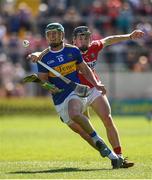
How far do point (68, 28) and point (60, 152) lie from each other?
16118 mm

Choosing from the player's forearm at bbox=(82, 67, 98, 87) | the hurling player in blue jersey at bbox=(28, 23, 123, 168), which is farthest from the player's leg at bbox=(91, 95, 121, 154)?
the player's forearm at bbox=(82, 67, 98, 87)

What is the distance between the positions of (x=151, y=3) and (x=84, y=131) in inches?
872

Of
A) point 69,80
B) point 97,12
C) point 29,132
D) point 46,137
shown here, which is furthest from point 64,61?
point 97,12

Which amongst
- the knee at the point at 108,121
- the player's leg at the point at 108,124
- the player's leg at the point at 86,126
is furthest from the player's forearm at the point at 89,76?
the knee at the point at 108,121

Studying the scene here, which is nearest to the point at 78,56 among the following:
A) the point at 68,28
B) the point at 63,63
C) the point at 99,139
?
the point at 63,63

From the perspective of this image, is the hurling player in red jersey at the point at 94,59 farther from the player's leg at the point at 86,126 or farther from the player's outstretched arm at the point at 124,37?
the player's leg at the point at 86,126

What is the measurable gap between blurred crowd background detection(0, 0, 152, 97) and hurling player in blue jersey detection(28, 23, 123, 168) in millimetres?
17427

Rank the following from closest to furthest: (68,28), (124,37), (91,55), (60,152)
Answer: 1. (91,55)
2. (124,37)
3. (60,152)
4. (68,28)

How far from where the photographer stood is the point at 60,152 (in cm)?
1731

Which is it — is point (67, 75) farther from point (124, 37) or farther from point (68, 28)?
point (68, 28)

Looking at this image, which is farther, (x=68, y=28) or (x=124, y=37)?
(x=68, y=28)

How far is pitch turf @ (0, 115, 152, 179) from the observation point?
12625 mm

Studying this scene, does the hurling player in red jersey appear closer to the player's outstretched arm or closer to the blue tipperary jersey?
the player's outstretched arm


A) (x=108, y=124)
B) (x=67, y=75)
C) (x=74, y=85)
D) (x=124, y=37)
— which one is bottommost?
(x=108, y=124)
